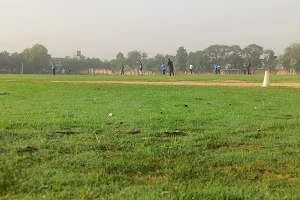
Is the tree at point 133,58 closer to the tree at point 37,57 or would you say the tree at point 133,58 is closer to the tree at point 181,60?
the tree at point 181,60

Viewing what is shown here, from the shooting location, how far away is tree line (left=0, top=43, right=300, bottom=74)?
10188 cm

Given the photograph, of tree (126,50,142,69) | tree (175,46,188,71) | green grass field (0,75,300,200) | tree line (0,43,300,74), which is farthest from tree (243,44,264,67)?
green grass field (0,75,300,200)

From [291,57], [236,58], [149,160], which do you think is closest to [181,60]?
[236,58]

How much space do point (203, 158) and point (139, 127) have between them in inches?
79.9

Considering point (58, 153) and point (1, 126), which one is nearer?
point (58, 153)

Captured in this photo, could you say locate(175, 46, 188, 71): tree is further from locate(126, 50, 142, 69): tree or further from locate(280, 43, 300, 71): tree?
locate(280, 43, 300, 71): tree

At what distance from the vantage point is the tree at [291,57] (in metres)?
98.8

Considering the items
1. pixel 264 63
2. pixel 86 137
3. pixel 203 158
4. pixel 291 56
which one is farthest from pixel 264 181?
pixel 264 63

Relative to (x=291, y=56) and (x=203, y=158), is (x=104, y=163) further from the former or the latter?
(x=291, y=56)

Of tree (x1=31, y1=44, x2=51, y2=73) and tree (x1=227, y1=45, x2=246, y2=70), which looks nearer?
tree (x1=31, y1=44, x2=51, y2=73)

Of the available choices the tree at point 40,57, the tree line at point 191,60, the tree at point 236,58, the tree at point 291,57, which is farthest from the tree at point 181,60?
the tree at point 40,57

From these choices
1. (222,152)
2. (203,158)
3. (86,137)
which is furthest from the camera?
(86,137)

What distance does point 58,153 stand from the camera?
417 cm

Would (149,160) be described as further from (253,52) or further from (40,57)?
(253,52)
